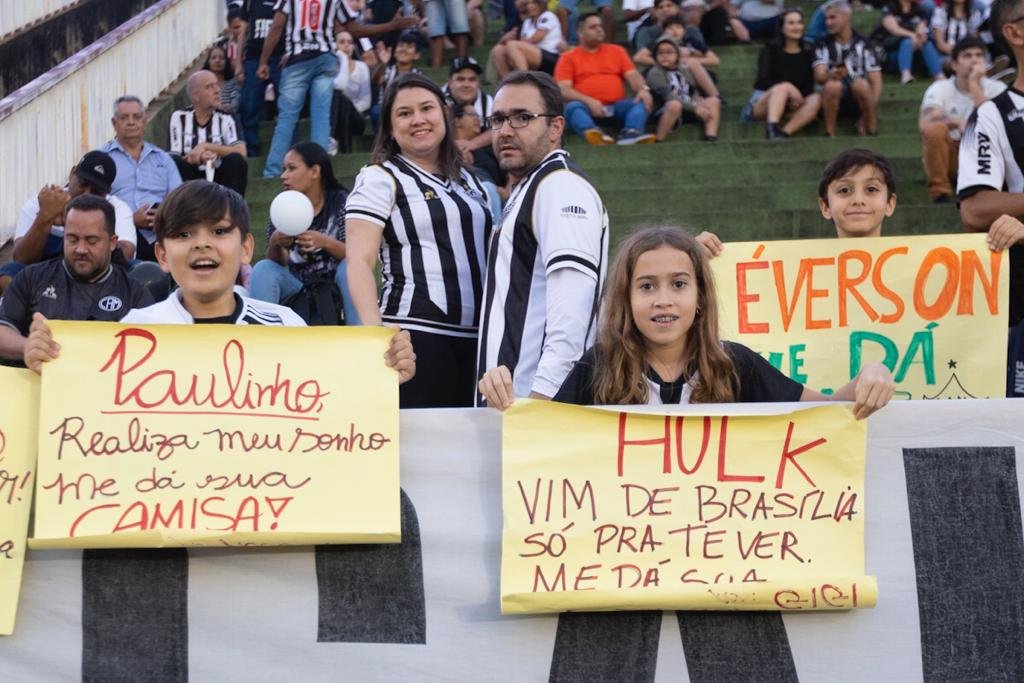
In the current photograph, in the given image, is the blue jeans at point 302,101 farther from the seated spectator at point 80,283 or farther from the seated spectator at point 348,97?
the seated spectator at point 80,283

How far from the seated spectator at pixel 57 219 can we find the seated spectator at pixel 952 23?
8.00 metres

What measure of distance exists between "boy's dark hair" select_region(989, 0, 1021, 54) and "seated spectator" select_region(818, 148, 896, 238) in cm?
59

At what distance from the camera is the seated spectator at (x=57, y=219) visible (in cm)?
824

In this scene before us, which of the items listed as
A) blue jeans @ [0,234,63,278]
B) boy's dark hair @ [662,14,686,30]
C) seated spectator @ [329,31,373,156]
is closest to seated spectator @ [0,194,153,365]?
blue jeans @ [0,234,63,278]

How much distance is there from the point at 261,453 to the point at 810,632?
59.4 inches

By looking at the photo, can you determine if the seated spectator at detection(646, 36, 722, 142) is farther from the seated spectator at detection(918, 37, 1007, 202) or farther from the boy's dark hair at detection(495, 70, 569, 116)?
the boy's dark hair at detection(495, 70, 569, 116)

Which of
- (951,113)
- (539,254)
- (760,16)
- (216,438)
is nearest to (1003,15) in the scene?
(539,254)

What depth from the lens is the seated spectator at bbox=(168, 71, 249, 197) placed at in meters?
10.5

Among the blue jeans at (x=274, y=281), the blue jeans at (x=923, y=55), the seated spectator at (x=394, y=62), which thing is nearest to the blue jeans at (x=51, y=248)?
the blue jeans at (x=274, y=281)

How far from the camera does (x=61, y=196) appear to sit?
824 cm

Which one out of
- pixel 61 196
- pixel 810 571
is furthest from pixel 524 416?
pixel 61 196

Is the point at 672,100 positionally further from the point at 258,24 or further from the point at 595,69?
the point at 258,24

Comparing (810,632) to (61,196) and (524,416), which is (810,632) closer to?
(524,416)

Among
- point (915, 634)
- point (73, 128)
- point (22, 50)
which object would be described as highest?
point (22, 50)
